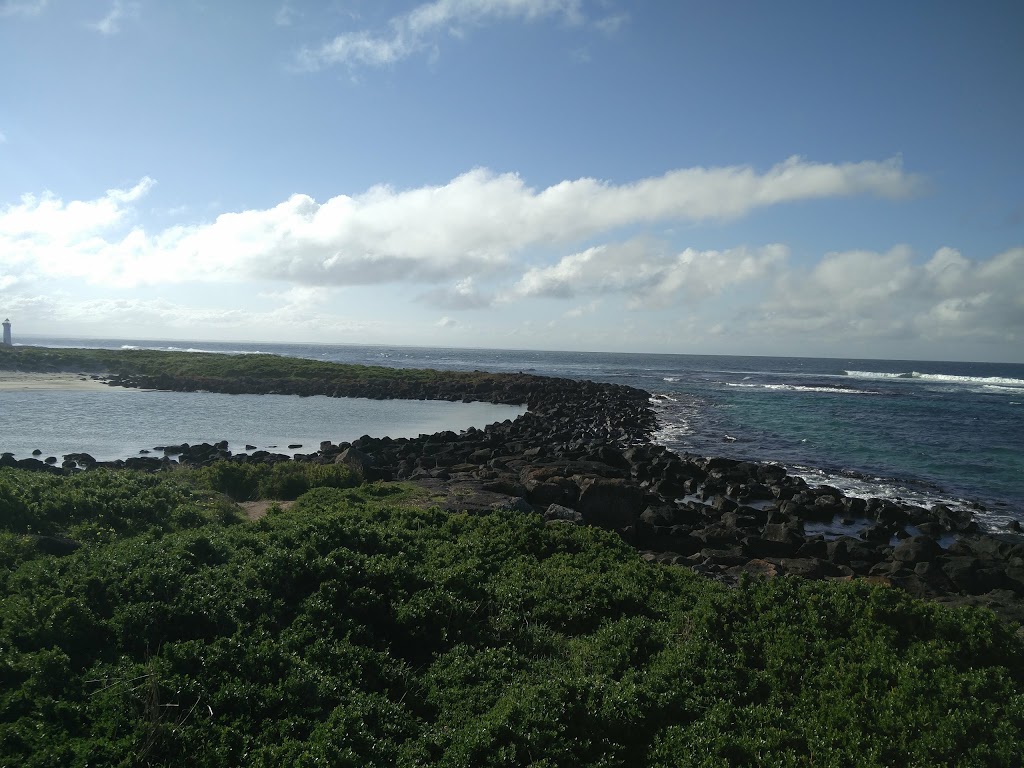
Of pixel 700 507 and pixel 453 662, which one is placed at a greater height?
pixel 453 662

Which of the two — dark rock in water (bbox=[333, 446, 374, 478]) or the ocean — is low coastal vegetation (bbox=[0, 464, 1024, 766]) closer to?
dark rock in water (bbox=[333, 446, 374, 478])

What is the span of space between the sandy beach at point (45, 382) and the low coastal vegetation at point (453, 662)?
38.4m

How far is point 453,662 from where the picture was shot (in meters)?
6.82

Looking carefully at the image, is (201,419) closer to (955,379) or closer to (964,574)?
(964,574)

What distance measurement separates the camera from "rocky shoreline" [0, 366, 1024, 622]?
1231cm

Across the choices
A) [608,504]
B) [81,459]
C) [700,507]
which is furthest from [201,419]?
[700,507]

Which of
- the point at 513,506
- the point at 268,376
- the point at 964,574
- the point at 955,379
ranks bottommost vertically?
the point at 964,574

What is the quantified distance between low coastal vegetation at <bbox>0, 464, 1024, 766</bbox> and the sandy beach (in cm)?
3844

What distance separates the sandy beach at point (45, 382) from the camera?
4147cm

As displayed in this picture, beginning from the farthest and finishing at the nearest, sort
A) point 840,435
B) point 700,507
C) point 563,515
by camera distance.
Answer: point 840,435 < point 700,507 < point 563,515

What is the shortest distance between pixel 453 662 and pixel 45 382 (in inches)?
1923

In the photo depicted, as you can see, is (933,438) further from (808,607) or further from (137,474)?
(137,474)

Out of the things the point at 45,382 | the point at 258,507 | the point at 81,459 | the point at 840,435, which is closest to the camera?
the point at 258,507

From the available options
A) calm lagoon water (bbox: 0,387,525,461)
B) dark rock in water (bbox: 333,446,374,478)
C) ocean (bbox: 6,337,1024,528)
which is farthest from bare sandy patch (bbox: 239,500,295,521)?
ocean (bbox: 6,337,1024,528)
